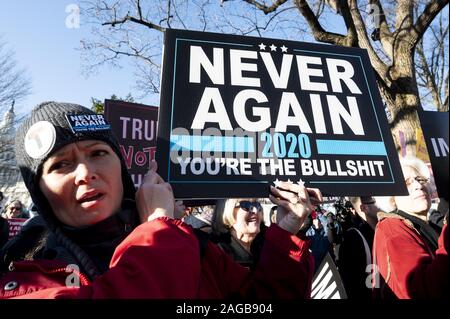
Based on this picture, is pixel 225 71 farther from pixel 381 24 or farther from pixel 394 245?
pixel 381 24

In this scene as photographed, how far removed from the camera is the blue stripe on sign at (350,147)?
1719mm

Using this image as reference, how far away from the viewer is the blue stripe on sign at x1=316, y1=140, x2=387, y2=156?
1.72 m

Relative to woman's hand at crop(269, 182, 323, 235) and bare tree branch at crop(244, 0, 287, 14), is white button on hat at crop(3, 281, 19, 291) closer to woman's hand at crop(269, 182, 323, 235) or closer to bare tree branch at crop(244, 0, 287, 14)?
woman's hand at crop(269, 182, 323, 235)

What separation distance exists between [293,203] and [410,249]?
2.57ft

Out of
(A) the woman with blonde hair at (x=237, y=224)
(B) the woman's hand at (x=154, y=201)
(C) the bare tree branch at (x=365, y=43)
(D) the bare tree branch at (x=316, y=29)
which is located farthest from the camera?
(D) the bare tree branch at (x=316, y=29)

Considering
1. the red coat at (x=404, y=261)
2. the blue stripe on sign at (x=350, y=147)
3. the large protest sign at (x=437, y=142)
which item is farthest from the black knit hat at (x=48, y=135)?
the red coat at (x=404, y=261)

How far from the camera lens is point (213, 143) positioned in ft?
5.29

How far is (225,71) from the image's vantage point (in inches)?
69.0

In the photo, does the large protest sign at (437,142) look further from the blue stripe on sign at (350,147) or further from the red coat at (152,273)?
the red coat at (152,273)

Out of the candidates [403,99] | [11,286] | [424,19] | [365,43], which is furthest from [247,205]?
[424,19]

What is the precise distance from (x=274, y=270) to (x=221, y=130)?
644 millimetres

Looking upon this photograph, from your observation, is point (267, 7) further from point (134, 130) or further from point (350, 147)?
point (350, 147)

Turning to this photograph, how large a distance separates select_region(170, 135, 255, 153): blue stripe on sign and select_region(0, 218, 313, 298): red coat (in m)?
0.45

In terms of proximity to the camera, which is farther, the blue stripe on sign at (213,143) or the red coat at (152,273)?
the blue stripe on sign at (213,143)
